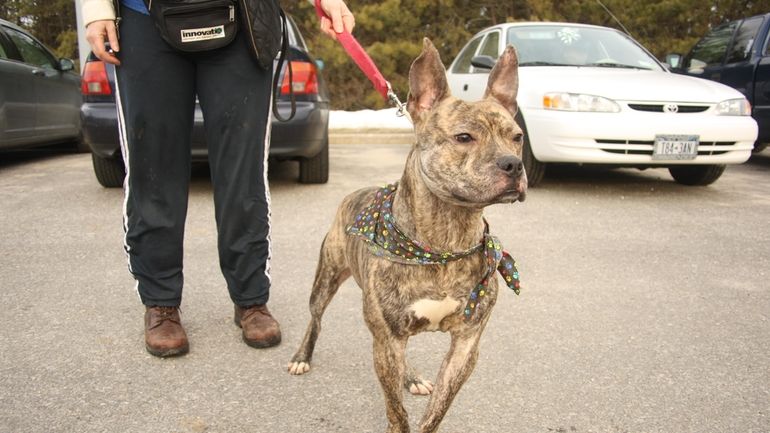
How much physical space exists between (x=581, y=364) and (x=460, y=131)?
133 cm

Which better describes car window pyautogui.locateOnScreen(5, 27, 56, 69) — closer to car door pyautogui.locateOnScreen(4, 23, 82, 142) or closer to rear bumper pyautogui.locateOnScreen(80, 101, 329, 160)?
car door pyautogui.locateOnScreen(4, 23, 82, 142)

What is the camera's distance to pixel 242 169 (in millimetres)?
2859

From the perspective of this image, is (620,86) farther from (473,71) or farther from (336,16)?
(336,16)

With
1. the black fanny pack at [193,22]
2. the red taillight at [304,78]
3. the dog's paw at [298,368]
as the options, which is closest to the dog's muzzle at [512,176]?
the dog's paw at [298,368]

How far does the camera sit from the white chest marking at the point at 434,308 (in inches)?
83.0

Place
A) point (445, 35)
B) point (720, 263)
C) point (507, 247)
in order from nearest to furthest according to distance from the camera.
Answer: point (720, 263) < point (507, 247) < point (445, 35)

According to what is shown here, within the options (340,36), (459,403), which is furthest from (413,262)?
A: (340,36)

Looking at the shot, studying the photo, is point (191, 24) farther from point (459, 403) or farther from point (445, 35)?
point (445, 35)

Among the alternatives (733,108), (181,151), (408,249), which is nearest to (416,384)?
(408,249)

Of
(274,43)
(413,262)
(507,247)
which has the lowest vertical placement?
(507,247)

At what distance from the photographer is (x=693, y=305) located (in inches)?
140

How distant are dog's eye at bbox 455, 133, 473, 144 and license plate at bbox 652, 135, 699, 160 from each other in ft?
14.0

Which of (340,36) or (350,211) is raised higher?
(340,36)

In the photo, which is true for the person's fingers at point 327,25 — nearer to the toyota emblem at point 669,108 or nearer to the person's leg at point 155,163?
the person's leg at point 155,163
